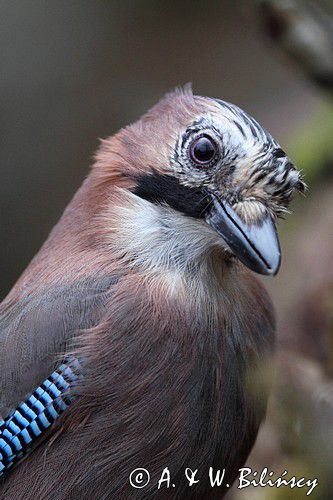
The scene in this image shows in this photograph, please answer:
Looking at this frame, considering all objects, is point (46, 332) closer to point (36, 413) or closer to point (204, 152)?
point (36, 413)

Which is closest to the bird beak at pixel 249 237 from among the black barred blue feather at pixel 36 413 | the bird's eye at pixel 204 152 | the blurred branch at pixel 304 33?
the bird's eye at pixel 204 152

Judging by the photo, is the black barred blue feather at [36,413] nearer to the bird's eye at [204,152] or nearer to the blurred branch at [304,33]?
the bird's eye at [204,152]

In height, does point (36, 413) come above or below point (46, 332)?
below

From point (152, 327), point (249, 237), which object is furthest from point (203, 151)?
point (152, 327)

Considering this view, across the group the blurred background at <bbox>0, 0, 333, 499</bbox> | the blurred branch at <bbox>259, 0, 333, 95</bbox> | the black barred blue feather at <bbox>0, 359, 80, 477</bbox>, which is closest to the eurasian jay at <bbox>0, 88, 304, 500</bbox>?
the black barred blue feather at <bbox>0, 359, 80, 477</bbox>

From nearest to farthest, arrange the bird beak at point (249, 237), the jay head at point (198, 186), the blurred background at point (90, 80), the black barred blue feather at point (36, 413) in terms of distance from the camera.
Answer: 1. the bird beak at point (249, 237)
2. the jay head at point (198, 186)
3. the black barred blue feather at point (36, 413)
4. the blurred background at point (90, 80)

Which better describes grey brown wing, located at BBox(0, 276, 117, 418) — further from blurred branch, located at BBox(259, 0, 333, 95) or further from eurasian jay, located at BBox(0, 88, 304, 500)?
blurred branch, located at BBox(259, 0, 333, 95)

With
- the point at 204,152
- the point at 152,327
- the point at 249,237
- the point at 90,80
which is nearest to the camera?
the point at 249,237

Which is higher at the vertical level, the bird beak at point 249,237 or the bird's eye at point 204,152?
the bird's eye at point 204,152
